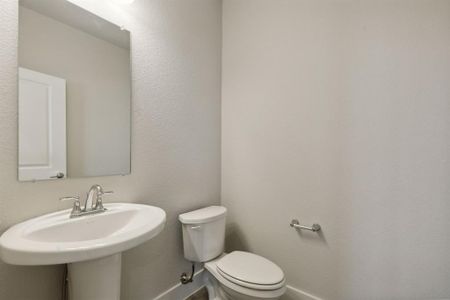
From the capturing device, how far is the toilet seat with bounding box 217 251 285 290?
1.08 m

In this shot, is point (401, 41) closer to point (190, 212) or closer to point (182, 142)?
point (182, 142)

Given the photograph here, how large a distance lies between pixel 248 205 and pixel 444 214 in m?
1.13

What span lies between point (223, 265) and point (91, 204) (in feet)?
2.71

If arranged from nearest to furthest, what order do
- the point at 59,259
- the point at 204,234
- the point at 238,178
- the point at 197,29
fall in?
the point at 59,259
the point at 204,234
the point at 197,29
the point at 238,178

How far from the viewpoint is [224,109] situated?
1795 mm

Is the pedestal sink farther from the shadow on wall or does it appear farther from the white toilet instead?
the shadow on wall

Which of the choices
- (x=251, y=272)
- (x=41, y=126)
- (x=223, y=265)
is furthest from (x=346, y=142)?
(x=41, y=126)

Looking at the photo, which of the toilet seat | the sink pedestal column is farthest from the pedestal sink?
the toilet seat

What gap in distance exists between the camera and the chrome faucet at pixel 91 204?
2.95 feet

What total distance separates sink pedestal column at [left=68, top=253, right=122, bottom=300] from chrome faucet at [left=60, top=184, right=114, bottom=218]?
0.70 feet

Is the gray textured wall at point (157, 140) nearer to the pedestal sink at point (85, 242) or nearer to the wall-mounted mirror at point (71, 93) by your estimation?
the wall-mounted mirror at point (71, 93)

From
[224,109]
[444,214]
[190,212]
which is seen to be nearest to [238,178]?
[190,212]

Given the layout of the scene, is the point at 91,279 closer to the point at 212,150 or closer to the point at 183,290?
the point at 183,290

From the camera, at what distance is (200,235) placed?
133cm
